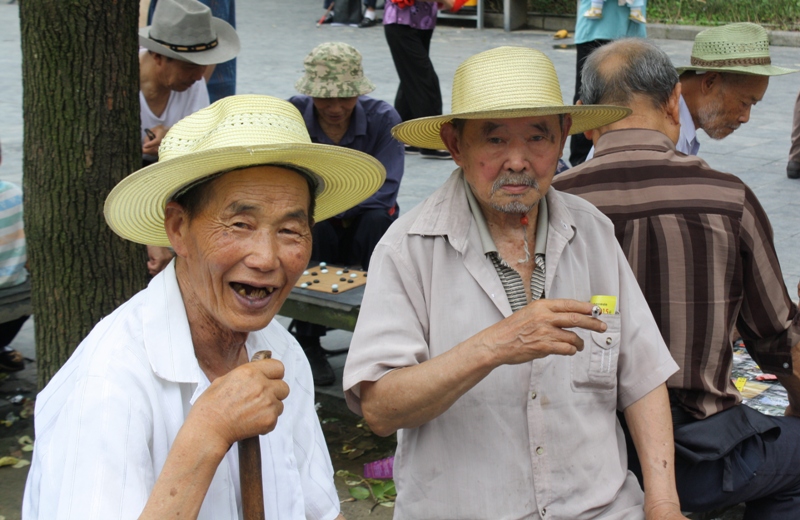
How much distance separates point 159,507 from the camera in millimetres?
Result: 1647

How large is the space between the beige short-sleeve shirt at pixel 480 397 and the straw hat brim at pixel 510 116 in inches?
10.7

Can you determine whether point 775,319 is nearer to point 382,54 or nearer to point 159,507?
point 159,507

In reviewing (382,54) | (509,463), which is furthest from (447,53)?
(509,463)

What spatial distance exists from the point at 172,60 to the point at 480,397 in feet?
10.8

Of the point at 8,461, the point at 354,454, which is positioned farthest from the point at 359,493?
the point at 8,461

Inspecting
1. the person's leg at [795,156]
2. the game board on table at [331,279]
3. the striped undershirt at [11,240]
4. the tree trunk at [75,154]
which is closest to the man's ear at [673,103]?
the game board on table at [331,279]

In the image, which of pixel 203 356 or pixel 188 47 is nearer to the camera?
pixel 203 356

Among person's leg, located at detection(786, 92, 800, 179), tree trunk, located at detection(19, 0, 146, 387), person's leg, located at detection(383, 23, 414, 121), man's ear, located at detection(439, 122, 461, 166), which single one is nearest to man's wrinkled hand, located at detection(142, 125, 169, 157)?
tree trunk, located at detection(19, 0, 146, 387)

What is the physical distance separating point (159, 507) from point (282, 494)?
452 millimetres

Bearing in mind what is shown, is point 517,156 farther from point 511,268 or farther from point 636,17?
point 636,17

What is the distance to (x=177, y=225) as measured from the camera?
2.07m

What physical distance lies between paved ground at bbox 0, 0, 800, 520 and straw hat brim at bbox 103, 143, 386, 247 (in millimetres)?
1975

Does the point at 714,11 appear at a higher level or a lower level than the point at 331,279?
higher

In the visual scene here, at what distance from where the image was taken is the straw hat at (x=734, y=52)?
3.96 m
